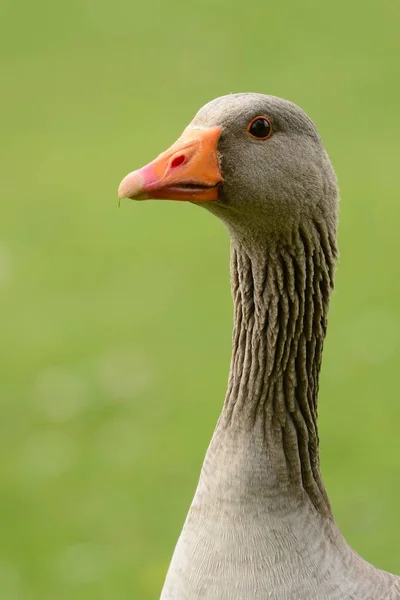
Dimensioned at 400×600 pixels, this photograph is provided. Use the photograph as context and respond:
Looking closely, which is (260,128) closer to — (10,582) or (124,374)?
(10,582)

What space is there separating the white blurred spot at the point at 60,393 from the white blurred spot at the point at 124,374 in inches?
5.0

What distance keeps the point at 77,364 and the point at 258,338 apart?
356 cm

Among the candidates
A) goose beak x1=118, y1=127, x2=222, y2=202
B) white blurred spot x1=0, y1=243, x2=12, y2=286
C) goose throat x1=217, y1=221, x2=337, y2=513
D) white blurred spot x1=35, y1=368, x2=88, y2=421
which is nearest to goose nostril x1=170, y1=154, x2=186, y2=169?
goose beak x1=118, y1=127, x2=222, y2=202

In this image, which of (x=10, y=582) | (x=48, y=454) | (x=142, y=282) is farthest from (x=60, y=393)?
(x=10, y=582)

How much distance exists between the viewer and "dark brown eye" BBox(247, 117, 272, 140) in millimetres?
2666

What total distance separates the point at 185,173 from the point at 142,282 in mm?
4673

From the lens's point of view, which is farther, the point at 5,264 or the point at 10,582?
the point at 5,264

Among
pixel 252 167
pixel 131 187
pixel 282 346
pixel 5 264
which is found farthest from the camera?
pixel 5 264

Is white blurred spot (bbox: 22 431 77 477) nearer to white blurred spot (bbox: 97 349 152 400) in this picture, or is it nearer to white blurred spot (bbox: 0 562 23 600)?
white blurred spot (bbox: 97 349 152 400)

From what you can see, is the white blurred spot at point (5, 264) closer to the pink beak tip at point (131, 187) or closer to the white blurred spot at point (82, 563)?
the white blurred spot at point (82, 563)

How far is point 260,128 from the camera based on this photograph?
2678 millimetres

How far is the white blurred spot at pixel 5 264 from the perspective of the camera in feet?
24.0

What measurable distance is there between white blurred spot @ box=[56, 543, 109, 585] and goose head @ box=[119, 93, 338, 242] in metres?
2.55

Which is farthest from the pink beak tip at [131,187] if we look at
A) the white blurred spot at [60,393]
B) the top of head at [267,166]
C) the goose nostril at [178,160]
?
the white blurred spot at [60,393]
